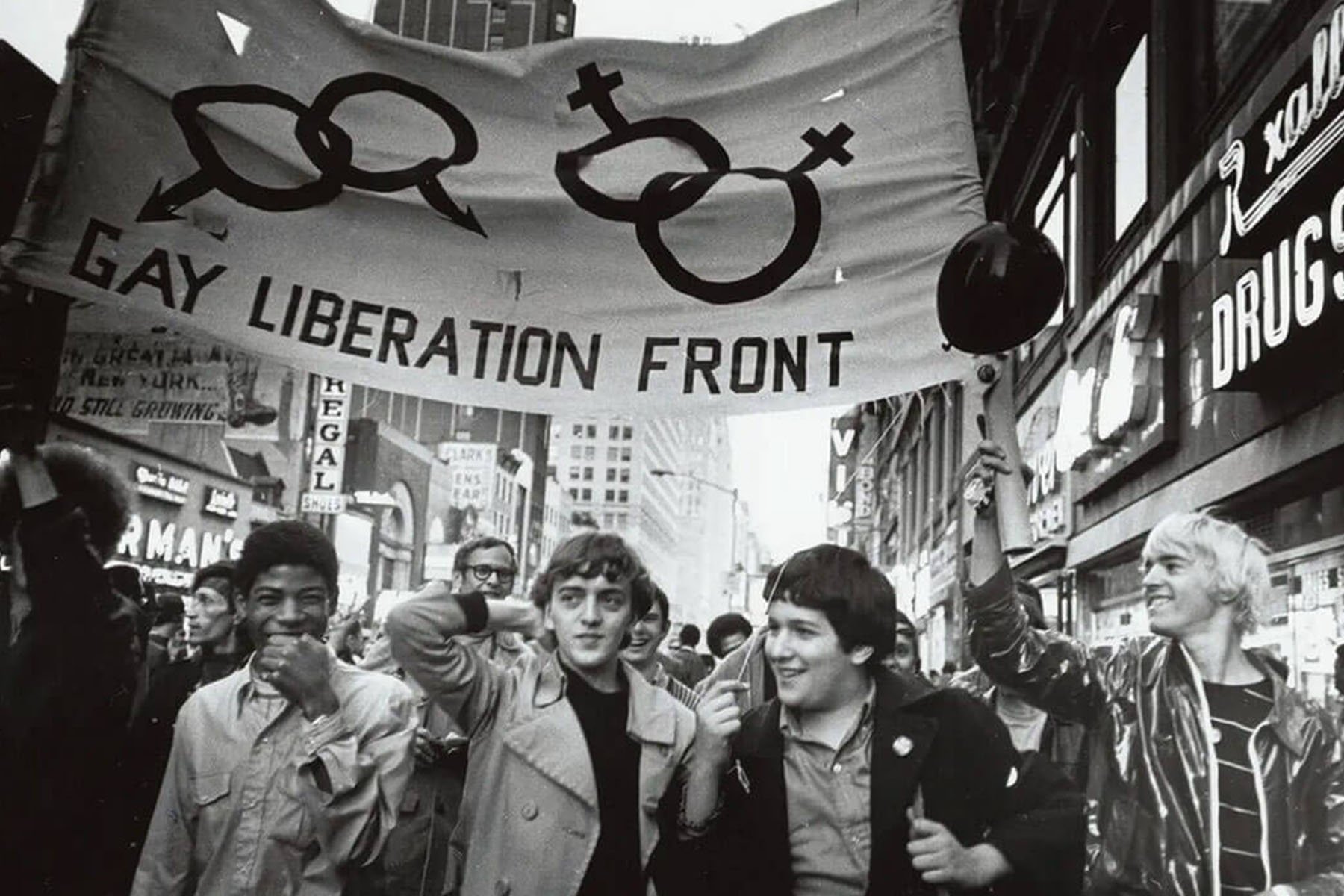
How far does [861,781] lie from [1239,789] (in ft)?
3.47

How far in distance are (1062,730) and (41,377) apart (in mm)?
4538

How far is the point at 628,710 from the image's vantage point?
10.5 ft

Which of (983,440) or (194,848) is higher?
(983,440)

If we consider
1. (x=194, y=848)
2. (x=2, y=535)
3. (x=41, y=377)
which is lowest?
(x=194, y=848)

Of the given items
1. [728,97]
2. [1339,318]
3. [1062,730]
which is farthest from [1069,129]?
[728,97]

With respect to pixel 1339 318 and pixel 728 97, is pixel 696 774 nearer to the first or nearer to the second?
pixel 728 97

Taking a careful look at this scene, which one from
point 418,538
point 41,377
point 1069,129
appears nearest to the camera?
point 41,377

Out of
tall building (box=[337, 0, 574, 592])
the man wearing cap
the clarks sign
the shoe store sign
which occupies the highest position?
tall building (box=[337, 0, 574, 592])

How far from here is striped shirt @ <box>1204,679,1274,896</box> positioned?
3088 millimetres

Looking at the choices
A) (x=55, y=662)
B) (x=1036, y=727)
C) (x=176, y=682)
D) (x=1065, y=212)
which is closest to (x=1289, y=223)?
(x=1036, y=727)

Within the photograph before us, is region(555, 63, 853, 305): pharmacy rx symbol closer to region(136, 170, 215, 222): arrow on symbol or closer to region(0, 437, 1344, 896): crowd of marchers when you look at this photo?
region(0, 437, 1344, 896): crowd of marchers

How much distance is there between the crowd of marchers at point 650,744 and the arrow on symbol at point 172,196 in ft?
2.40

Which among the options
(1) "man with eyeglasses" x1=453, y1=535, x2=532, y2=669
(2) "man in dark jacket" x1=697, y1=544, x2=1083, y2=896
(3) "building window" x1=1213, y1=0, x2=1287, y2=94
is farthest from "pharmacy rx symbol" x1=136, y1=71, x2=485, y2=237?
(3) "building window" x1=1213, y1=0, x2=1287, y2=94

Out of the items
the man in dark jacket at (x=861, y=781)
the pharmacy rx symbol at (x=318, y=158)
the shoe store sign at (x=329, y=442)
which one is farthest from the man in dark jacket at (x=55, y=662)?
the shoe store sign at (x=329, y=442)
